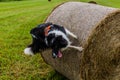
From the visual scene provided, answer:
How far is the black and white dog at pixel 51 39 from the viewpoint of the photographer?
599 cm

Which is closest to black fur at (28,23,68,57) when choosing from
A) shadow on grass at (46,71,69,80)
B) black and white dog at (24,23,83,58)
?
black and white dog at (24,23,83,58)

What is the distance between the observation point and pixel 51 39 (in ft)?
19.8

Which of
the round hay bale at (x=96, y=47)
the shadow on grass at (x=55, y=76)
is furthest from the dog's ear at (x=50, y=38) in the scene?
the shadow on grass at (x=55, y=76)

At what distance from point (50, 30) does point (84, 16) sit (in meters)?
0.76

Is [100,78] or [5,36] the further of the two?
[5,36]

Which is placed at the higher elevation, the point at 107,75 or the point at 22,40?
the point at 107,75

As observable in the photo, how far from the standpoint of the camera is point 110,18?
239 inches

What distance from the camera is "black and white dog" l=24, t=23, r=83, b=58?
5.99 m

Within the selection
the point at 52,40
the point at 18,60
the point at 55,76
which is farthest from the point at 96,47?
the point at 18,60

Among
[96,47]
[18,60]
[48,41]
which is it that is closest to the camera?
[96,47]

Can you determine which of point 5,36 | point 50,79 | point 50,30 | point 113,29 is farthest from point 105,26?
point 5,36

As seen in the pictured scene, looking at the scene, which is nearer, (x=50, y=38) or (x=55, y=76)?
(x=50, y=38)

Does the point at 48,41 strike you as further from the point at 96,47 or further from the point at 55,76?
the point at 55,76

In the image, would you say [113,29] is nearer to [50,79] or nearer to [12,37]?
[50,79]
